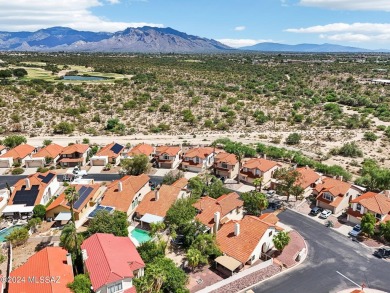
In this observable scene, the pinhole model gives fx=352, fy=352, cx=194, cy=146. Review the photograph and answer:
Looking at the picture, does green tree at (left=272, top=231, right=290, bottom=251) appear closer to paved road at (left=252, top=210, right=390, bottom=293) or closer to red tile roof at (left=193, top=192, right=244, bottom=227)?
paved road at (left=252, top=210, right=390, bottom=293)

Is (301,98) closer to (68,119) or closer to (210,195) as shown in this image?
(68,119)

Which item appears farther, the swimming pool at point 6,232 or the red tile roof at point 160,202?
the red tile roof at point 160,202

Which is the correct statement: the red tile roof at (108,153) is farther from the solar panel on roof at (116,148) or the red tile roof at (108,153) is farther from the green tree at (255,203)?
the green tree at (255,203)

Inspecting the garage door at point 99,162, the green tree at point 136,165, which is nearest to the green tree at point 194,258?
the green tree at point 136,165

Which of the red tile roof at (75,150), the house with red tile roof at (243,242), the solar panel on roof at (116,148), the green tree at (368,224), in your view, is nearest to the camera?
the house with red tile roof at (243,242)

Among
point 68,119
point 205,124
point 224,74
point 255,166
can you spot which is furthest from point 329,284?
point 224,74

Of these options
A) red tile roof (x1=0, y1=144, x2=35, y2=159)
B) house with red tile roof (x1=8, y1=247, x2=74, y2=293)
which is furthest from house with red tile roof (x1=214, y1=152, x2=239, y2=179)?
red tile roof (x1=0, y1=144, x2=35, y2=159)

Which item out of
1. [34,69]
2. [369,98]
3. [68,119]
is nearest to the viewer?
[68,119]
